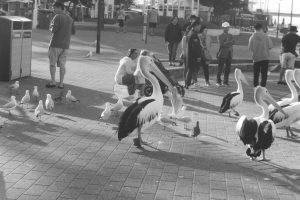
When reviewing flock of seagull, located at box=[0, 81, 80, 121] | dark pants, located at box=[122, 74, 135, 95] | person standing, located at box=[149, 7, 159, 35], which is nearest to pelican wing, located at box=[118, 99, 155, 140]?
flock of seagull, located at box=[0, 81, 80, 121]

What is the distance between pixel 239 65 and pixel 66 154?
535 inches

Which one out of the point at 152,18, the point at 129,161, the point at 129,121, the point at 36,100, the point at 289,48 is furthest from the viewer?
the point at 152,18

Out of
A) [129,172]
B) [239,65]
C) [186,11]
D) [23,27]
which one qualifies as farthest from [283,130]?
[186,11]

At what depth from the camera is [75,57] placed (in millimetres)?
19172

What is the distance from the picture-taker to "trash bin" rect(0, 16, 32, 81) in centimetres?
1248

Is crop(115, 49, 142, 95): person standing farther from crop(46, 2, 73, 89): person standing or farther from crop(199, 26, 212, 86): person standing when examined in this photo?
crop(199, 26, 212, 86): person standing

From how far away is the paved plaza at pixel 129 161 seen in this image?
565 centimetres

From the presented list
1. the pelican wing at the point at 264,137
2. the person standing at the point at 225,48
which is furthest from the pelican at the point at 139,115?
the person standing at the point at 225,48

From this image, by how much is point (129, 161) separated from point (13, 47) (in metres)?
6.88

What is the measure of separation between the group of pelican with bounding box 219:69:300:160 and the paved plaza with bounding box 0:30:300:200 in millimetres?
264

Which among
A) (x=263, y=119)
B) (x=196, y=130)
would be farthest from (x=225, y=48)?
(x=263, y=119)

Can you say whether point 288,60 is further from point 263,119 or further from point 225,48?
point 263,119

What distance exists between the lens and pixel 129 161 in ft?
22.2

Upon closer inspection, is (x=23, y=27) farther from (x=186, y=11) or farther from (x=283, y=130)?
(x=186, y=11)
